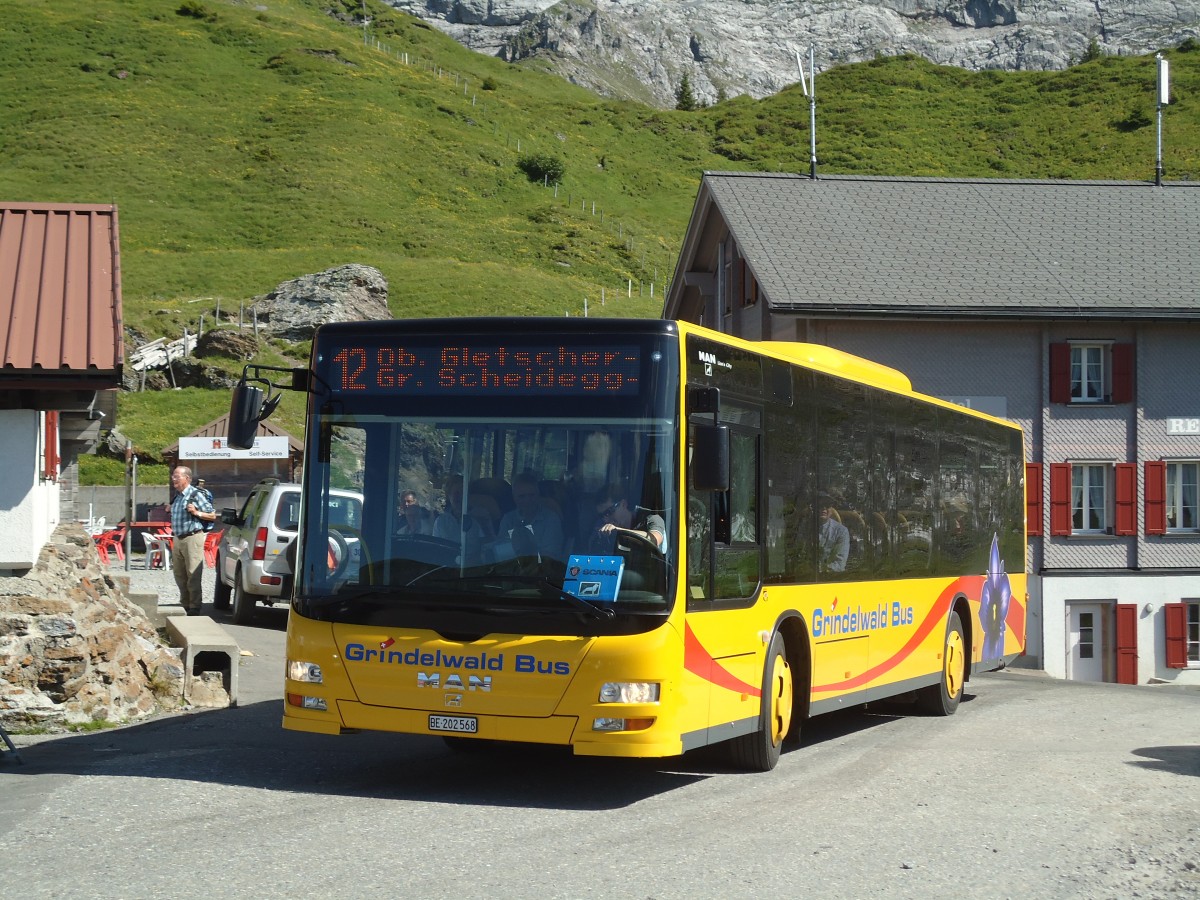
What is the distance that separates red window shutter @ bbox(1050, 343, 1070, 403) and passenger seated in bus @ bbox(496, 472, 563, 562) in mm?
24631

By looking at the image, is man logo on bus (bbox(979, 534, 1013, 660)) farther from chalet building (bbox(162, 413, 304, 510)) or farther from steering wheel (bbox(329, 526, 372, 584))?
chalet building (bbox(162, 413, 304, 510))

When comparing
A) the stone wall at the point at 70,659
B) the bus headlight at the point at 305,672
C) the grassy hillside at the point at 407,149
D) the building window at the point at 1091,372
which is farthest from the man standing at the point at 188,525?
the grassy hillside at the point at 407,149

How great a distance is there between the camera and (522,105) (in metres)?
138

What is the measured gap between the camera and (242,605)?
66.0 feet

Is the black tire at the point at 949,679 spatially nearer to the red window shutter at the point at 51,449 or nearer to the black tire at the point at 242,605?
the red window shutter at the point at 51,449

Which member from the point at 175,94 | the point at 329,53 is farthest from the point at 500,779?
the point at 329,53

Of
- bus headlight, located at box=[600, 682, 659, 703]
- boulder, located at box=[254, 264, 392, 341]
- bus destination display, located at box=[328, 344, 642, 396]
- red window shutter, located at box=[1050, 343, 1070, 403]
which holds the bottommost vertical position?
bus headlight, located at box=[600, 682, 659, 703]

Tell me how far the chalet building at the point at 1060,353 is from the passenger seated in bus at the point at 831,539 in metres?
18.4

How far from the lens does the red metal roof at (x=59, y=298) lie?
12.4 m

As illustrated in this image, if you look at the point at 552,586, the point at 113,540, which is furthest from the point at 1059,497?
the point at 552,586

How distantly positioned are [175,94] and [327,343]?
110227 mm

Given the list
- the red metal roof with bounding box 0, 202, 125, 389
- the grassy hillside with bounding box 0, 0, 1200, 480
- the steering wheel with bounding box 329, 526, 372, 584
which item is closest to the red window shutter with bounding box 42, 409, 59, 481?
the red metal roof with bounding box 0, 202, 125, 389

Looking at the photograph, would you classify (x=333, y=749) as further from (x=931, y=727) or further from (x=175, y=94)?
(x=175, y=94)

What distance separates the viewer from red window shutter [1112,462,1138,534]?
32.2 m
